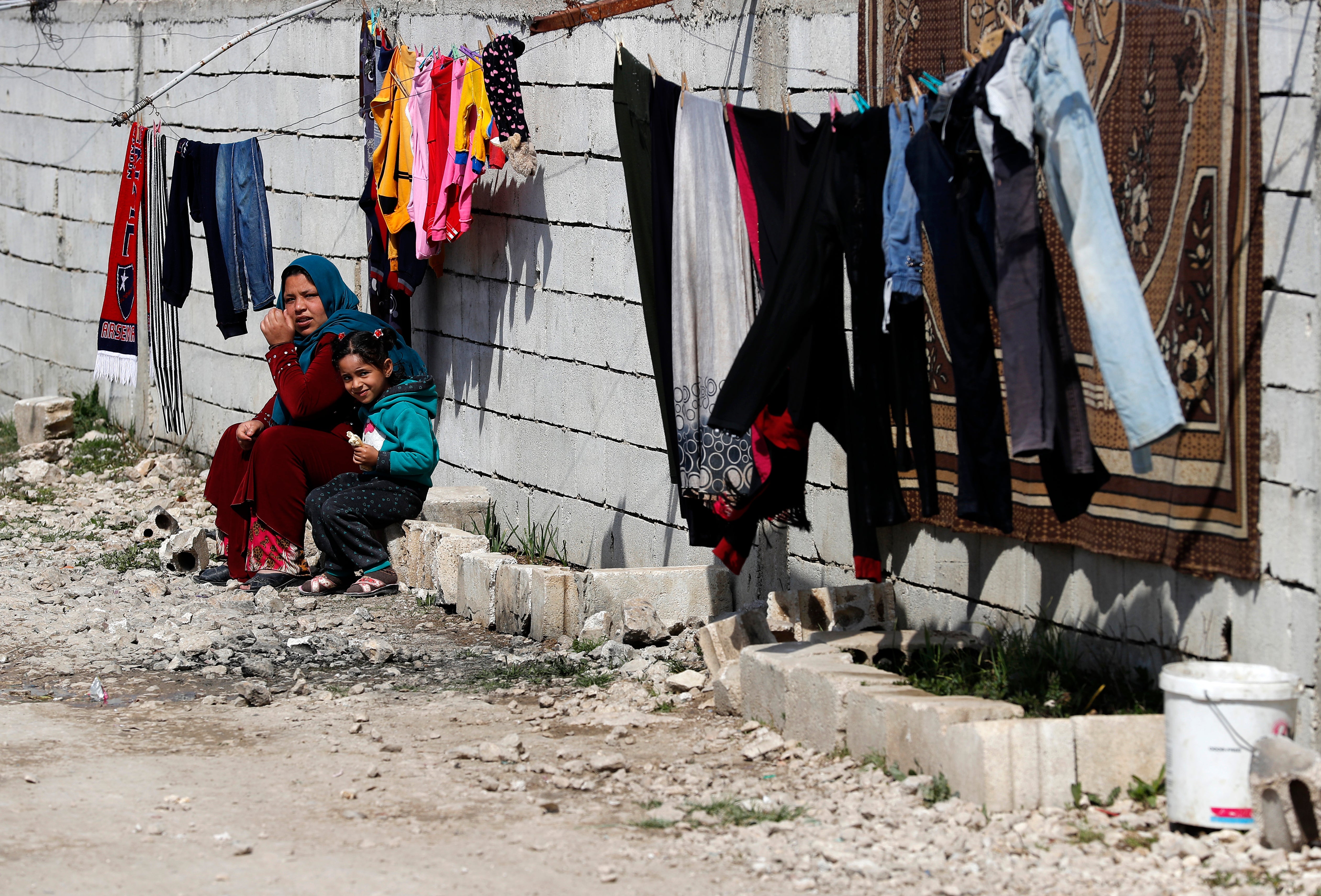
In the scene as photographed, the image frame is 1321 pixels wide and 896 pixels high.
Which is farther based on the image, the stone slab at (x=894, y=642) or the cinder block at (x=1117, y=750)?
the stone slab at (x=894, y=642)

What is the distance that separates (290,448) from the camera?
689cm

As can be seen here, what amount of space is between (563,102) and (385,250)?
4.65ft

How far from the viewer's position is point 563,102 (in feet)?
21.9

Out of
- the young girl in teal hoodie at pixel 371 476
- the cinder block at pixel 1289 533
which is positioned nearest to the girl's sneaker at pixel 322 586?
the young girl in teal hoodie at pixel 371 476

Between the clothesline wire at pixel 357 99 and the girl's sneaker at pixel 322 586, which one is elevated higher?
the clothesline wire at pixel 357 99

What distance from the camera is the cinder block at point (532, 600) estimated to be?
597cm

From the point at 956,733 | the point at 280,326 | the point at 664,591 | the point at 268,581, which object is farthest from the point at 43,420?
the point at 956,733

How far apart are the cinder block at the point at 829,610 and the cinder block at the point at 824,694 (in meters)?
0.46

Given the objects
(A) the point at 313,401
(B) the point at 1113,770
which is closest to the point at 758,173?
(B) the point at 1113,770

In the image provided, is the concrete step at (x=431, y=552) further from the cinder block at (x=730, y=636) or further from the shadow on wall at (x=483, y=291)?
the cinder block at (x=730, y=636)

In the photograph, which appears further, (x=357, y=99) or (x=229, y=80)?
(x=229, y=80)

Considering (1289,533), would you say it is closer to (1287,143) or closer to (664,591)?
(1287,143)

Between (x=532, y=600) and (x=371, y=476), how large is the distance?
4.18ft

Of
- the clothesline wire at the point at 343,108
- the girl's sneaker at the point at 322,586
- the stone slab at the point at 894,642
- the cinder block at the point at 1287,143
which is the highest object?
the clothesline wire at the point at 343,108
